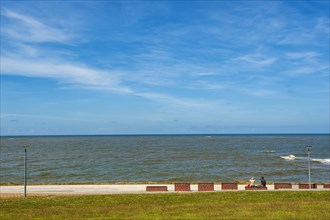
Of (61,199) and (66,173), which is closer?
(61,199)

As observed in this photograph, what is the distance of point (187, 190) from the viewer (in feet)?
98.8

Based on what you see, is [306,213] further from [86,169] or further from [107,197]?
[86,169]

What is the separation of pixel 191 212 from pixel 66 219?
5927mm

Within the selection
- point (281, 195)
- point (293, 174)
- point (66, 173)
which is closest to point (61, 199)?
point (281, 195)

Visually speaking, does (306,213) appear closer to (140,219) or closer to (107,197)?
(140,219)

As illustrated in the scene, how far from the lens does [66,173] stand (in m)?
56.7

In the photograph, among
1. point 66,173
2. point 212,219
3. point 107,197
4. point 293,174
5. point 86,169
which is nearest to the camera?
point 212,219

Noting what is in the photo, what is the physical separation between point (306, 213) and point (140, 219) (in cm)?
765

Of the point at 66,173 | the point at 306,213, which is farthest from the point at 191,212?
the point at 66,173

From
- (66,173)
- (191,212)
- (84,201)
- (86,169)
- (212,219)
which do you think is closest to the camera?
(212,219)

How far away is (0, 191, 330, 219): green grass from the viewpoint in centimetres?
1800

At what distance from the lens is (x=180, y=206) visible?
68.3 ft

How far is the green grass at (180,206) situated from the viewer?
59.1ft

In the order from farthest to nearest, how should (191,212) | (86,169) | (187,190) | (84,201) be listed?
1. (86,169)
2. (187,190)
3. (84,201)
4. (191,212)
